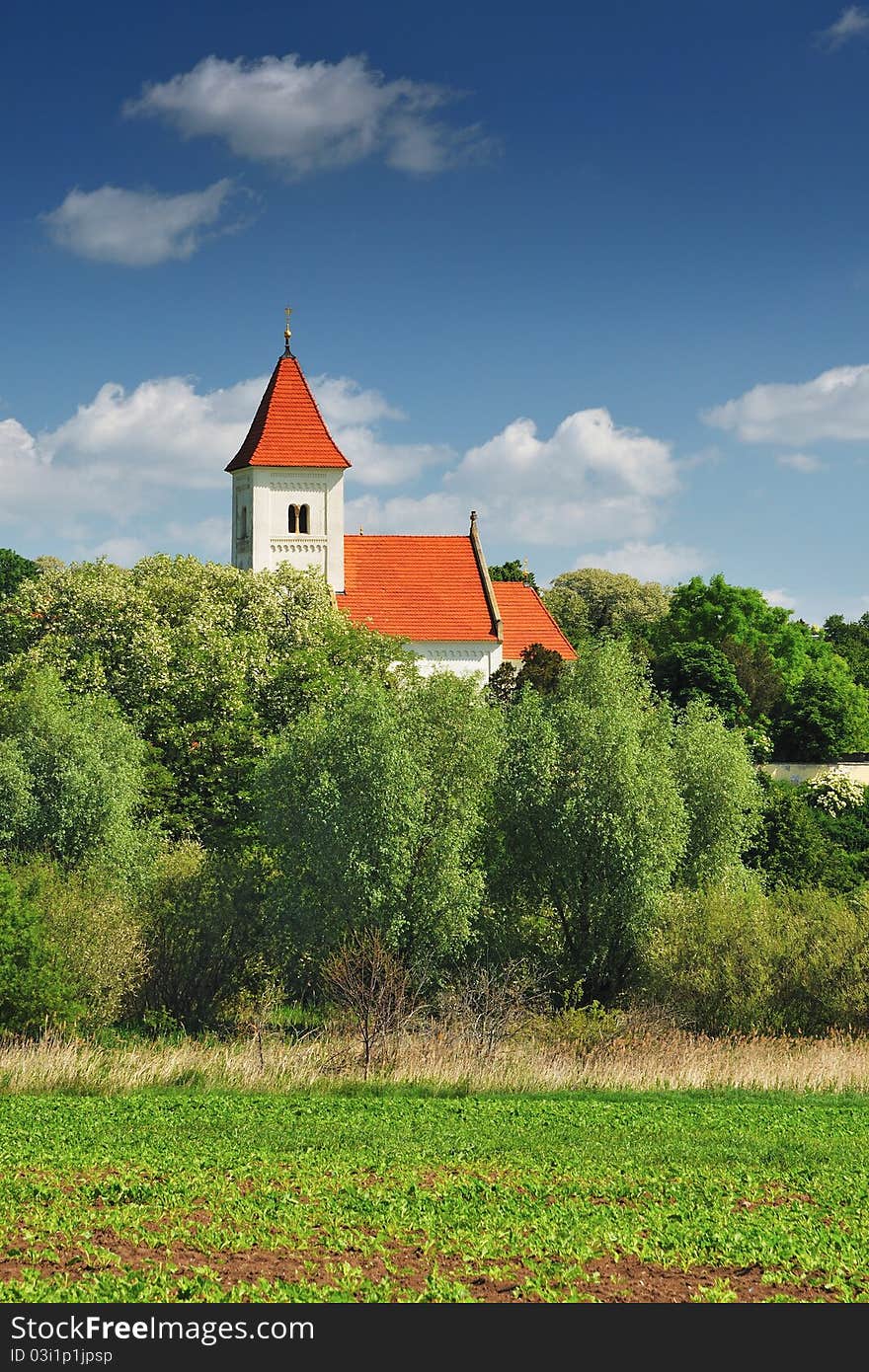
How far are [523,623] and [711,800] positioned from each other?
34.0 metres

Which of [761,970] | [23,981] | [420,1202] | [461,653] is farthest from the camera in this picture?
[461,653]

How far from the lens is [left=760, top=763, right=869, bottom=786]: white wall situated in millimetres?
54781

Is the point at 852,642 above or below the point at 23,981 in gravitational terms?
above

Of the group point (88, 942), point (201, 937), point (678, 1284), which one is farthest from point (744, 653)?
point (678, 1284)

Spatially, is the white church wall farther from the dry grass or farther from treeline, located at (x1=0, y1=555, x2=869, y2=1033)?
the dry grass

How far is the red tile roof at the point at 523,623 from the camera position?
→ 63.2 meters

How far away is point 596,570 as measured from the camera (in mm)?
111375

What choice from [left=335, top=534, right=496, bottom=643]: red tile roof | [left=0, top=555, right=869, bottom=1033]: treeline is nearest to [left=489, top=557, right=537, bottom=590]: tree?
[left=335, top=534, right=496, bottom=643]: red tile roof

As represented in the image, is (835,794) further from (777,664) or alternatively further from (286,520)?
(286,520)

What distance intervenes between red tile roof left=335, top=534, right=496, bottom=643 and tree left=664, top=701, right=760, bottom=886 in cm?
2971

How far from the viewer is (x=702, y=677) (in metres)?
56.9

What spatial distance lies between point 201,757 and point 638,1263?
29.0 metres

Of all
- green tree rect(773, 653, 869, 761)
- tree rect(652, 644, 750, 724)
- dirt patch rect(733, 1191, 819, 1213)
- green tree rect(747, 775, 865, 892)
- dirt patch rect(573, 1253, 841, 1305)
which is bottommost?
dirt patch rect(733, 1191, 819, 1213)
